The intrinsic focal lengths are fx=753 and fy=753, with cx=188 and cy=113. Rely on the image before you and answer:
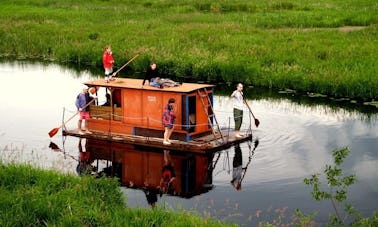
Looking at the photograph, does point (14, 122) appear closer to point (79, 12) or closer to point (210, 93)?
point (210, 93)

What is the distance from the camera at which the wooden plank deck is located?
27547 millimetres

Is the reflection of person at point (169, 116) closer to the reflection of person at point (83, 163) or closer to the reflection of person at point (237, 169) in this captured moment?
the reflection of person at point (237, 169)

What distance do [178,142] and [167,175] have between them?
9.95 ft

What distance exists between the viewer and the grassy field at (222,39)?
4175 cm

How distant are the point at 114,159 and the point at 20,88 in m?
16.6

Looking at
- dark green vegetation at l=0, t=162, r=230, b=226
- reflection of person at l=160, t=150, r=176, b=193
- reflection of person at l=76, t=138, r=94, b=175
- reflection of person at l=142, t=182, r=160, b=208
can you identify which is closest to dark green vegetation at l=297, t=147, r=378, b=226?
dark green vegetation at l=0, t=162, r=230, b=226

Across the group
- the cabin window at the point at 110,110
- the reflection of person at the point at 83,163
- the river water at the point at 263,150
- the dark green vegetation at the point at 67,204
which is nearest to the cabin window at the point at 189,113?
the river water at the point at 263,150

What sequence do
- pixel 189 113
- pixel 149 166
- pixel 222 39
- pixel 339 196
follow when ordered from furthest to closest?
pixel 222 39, pixel 189 113, pixel 149 166, pixel 339 196

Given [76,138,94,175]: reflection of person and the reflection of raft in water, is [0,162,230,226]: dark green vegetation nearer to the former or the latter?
[76,138,94,175]: reflection of person

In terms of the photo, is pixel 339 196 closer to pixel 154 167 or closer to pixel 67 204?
pixel 67 204

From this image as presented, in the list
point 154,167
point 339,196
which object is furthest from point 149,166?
point 339,196

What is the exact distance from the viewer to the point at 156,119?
29.1 metres

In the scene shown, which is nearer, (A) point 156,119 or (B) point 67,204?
(B) point 67,204

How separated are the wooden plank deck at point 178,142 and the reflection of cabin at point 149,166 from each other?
0.20 metres
